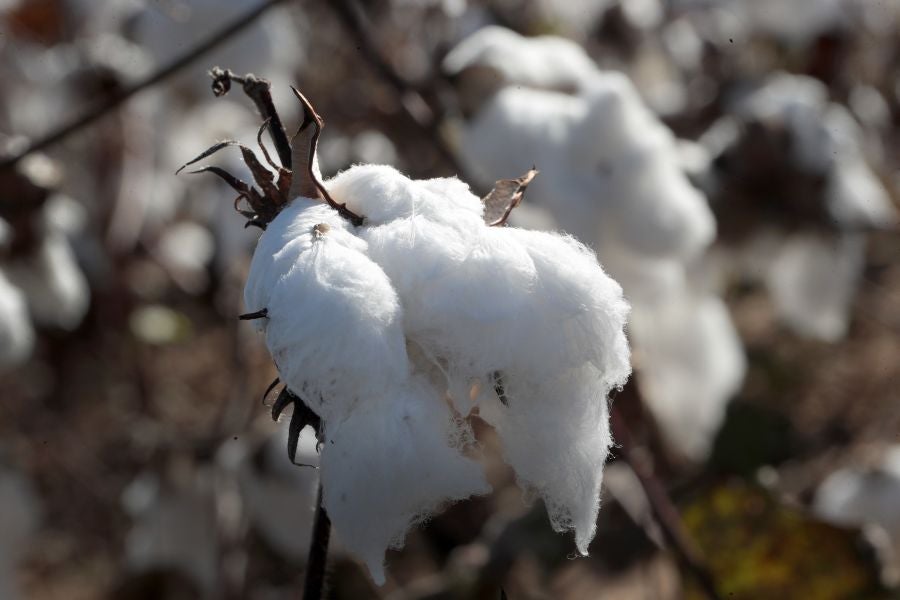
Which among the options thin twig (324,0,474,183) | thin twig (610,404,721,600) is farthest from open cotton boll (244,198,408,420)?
thin twig (324,0,474,183)

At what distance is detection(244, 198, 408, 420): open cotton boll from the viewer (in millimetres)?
523

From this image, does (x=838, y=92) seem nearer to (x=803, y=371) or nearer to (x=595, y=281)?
(x=803, y=371)

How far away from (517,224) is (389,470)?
33.6 inches

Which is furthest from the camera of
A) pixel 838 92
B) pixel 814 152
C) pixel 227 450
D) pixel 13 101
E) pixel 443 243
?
pixel 13 101

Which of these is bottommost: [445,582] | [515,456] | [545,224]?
[445,582]

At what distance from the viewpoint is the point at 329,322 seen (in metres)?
0.53

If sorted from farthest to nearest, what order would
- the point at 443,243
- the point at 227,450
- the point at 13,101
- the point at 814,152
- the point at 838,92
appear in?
1. the point at 13,101
2. the point at 838,92
3. the point at 227,450
4. the point at 814,152
5. the point at 443,243

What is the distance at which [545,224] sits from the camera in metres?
1.33

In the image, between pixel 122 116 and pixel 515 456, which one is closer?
pixel 515 456

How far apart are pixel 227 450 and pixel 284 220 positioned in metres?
1.10

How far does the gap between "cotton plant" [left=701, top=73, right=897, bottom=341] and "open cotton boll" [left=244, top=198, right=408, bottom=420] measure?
1017mm

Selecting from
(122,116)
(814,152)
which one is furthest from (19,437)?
(814,152)

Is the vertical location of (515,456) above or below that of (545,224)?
above

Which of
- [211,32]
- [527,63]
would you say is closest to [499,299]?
[527,63]
